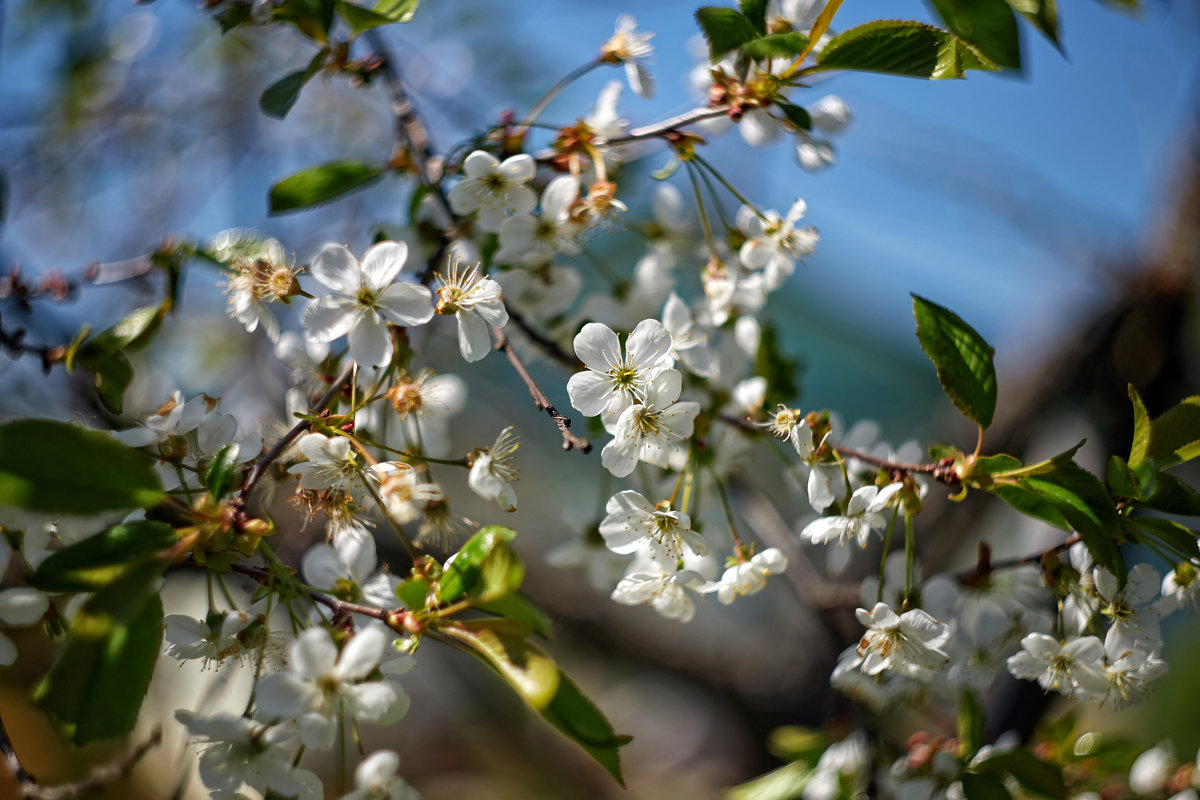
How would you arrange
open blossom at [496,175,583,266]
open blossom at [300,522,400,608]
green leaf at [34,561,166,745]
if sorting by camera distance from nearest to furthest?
green leaf at [34,561,166,745] < open blossom at [300,522,400,608] < open blossom at [496,175,583,266]

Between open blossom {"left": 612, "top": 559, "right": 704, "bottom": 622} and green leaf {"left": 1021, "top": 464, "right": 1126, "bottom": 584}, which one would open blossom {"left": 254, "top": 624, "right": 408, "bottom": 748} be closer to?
open blossom {"left": 612, "top": 559, "right": 704, "bottom": 622}

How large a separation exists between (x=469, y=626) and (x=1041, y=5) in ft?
1.88

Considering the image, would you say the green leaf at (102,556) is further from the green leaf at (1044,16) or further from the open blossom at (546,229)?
the green leaf at (1044,16)

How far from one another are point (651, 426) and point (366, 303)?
235mm

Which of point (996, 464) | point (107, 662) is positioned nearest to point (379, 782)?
point (107, 662)

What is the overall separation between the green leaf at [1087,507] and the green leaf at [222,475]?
566 mm

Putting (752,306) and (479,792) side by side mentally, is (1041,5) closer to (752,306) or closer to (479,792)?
(752,306)

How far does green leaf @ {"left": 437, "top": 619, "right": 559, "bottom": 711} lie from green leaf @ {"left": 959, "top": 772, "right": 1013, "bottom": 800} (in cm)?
46

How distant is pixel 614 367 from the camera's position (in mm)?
592

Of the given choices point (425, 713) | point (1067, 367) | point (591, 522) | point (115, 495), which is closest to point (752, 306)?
point (591, 522)

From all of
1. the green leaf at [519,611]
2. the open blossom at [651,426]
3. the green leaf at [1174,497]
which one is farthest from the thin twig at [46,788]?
the green leaf at [1174,497]

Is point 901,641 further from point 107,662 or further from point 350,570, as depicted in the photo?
point 107,662

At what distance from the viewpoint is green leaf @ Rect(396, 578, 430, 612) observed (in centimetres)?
50

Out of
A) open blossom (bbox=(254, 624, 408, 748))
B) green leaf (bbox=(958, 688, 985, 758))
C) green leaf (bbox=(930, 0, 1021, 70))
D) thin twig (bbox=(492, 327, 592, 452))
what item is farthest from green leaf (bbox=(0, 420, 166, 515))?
green leaf (bbox=(958, 688, 985, 758))
